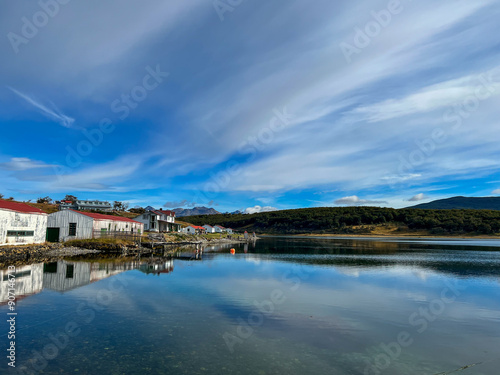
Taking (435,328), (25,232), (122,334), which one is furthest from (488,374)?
(25,232)

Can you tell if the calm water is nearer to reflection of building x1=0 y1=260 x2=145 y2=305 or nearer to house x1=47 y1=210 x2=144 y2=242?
reflection of building x1=0 y1=260 x2=145 y2=305

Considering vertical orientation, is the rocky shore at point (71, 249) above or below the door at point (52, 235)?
below

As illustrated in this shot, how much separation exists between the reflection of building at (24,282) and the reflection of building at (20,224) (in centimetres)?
875

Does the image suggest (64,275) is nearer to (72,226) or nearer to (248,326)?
(248,326)

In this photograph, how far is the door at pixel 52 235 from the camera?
48812mm

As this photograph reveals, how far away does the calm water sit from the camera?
35.9ft

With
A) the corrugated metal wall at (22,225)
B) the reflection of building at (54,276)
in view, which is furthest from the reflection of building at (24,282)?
the corrugated metal wall at (22,225)

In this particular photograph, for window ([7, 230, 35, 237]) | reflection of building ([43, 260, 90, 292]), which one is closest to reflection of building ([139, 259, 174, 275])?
reflection of building ([43, 260, 90, 292])
